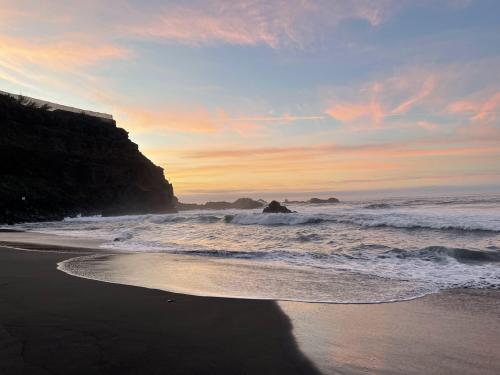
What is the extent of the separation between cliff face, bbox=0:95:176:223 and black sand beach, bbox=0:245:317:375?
104ft

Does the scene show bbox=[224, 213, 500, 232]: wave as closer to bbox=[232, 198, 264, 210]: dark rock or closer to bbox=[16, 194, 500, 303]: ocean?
bbox=[16, 194, 500, 303]: ocean

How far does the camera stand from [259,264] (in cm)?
983

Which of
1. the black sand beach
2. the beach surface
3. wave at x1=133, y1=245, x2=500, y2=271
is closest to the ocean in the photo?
wave at x1=133, y1=245, x2=500, y2=271

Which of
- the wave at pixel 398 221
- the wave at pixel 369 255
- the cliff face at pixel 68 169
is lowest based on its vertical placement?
the wave at pixel 369 255

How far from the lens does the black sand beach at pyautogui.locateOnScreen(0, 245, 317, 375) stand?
10.6 feet

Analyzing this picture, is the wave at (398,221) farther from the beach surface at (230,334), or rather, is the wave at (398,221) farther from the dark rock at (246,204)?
the dark rock at (246,204)

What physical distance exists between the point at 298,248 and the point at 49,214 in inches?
1243

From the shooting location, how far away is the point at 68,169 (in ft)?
147

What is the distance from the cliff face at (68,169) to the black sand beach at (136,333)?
31782 mm

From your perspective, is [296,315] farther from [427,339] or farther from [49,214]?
[49,214]

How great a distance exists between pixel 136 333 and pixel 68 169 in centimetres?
4495

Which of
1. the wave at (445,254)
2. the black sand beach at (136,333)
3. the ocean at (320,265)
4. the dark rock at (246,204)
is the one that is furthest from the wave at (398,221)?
the dark rock at (246,204)

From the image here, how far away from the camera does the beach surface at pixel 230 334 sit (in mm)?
3318

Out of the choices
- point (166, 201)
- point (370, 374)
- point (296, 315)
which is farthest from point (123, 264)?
point (166, 201)
